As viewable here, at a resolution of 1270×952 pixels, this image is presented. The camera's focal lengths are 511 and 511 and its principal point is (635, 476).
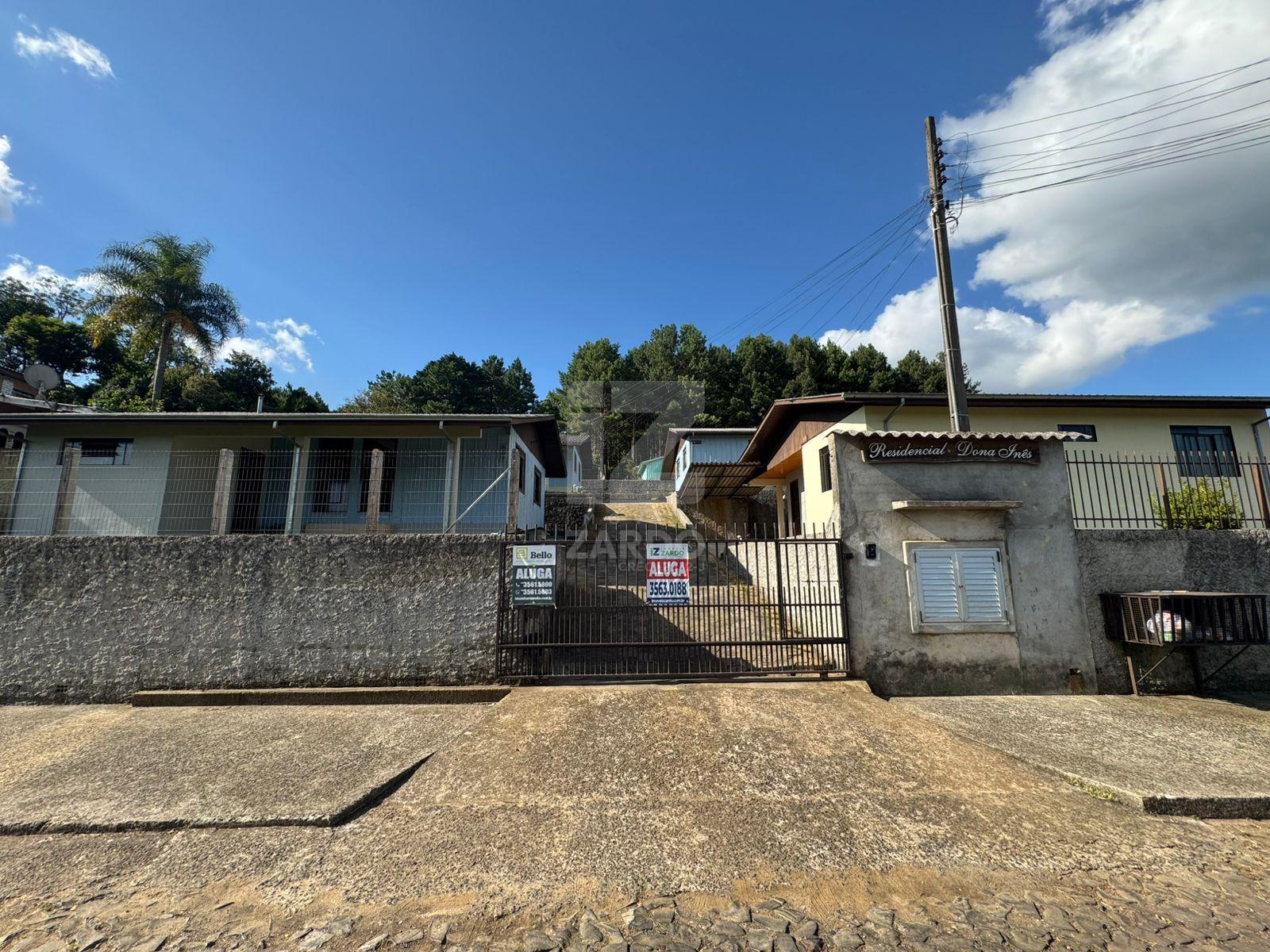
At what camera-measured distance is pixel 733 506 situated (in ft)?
63.1

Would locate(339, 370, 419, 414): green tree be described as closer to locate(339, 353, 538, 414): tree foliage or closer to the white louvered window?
locate(339, 353, 538, 414): tree foliage

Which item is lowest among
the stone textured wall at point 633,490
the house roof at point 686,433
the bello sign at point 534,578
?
the bello sign at point 534,578

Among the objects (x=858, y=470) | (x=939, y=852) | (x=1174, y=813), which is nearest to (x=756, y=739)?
(x=939, y=852)

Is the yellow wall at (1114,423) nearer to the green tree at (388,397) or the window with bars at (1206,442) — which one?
the window with bars at (1206,442)

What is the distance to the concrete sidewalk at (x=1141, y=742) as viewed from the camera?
3.90 metres

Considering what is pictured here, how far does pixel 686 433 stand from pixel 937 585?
16.5 m

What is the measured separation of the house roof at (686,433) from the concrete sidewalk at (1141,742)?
15.5 meters

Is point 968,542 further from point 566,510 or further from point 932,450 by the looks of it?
point 566,510

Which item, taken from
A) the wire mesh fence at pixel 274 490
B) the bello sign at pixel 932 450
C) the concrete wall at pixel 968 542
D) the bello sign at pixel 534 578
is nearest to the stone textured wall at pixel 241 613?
the bello sign at pixel 534 578

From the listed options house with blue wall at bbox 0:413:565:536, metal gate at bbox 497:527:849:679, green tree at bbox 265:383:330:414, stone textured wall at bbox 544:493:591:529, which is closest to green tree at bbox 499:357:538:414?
green tree at bbox 265:383:330:414

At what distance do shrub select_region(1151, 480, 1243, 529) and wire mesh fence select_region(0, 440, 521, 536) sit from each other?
10853 mm

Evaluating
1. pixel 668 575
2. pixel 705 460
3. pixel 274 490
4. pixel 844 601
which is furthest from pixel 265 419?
pixel 705 460

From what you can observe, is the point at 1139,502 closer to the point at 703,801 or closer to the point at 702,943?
the point at 703,801

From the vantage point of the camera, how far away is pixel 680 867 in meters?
3.20
